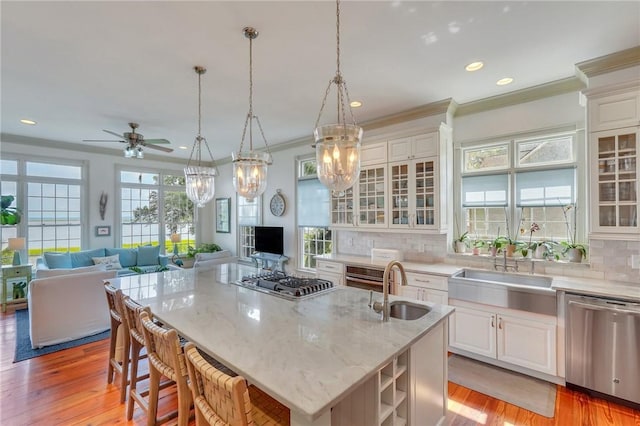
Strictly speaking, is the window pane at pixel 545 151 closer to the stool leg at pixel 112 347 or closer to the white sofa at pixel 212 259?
the stool leg at pixel 112 347

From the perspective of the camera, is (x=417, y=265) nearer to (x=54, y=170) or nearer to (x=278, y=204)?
(x=278, y=204)

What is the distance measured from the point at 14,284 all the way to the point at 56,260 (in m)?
0.72

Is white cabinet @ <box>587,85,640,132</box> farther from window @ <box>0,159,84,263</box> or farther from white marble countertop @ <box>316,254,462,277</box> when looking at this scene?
window @ <box>0,159,84,263</box>

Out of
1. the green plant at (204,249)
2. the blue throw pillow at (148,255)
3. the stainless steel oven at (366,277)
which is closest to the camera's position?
→ the stainless steel oven at (366,277)

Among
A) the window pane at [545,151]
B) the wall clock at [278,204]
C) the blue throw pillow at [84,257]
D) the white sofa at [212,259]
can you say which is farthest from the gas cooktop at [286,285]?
the blue throw pillow at [84,257]

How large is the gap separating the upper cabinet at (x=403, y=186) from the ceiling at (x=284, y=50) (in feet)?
1.78

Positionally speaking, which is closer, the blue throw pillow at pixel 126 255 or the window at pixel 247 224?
the blue throw pillow at pixel 126 255

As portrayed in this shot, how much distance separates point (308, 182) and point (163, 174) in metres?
3.96

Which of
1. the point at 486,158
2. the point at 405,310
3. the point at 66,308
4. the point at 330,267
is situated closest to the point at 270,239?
the point at 330,267

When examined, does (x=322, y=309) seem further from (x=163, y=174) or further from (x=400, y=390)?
(x=163, y=174)

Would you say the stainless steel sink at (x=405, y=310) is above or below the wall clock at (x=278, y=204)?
below

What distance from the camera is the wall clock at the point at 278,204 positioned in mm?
5792

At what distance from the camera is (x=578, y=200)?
3.12 metres

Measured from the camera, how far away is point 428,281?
3354 millimetres
